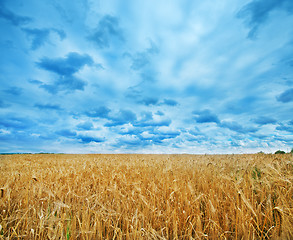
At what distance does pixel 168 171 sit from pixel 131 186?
5.84 feet

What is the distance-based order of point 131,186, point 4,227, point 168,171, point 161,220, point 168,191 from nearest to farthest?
point 4,227 < point 161,220 < point 168,191 < point 131,186 < point 168,171

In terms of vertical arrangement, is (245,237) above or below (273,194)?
below

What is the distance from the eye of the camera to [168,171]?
5777 mm

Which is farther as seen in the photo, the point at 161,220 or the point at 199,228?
the point at 161,220

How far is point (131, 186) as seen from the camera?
4.34 metres

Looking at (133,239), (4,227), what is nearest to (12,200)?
(4,227)

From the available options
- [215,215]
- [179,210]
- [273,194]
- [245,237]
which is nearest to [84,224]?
[179,210]

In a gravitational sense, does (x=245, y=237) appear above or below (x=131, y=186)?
below

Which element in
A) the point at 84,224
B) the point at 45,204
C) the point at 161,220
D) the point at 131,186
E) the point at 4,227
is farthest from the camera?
the point at 131,186

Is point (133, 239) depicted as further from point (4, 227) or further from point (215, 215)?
point (4, 227)

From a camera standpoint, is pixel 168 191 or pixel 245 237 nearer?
pixel 245 237

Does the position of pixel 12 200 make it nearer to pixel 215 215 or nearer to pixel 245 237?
pixel 215 215

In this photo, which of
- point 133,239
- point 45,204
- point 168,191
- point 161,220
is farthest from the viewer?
point 168,191

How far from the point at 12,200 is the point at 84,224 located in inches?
86.5
